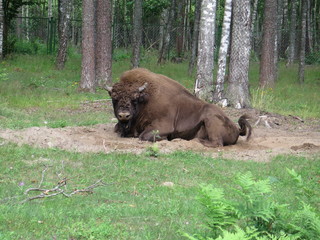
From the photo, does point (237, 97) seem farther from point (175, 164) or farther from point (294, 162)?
point (175, 164)

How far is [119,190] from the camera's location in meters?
6.51

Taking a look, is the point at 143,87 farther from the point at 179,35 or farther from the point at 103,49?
the point at 179,35

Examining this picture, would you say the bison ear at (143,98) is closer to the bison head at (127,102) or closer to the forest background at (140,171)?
the bison head at (127,102)

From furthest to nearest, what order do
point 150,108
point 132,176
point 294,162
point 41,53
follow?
point 41,53 → point 150,108 → point 294,162 → point 132,176

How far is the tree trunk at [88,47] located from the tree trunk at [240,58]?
5244 mm

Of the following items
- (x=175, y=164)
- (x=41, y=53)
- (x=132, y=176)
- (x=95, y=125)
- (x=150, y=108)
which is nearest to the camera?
(x=132, y=176)

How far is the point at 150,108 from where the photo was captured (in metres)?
10.6

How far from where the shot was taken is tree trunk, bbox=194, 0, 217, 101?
51.3ft

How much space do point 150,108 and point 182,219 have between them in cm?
540

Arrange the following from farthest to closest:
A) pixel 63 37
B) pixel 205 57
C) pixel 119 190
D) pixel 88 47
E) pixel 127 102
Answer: pixel 63 37, pixel 88 47, pixel 205 57, pixel 127 102, pixel 119 190

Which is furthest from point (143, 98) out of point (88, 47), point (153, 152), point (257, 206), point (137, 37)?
point (137, 37)

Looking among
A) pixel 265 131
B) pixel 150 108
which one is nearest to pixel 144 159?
pixel 150 108

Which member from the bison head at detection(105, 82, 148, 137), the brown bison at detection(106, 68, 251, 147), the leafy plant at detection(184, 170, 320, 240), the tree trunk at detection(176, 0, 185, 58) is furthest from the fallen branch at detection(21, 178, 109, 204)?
the tree trunk at detection(176, 0, 185, 58)

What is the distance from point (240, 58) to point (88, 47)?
18.4ft
